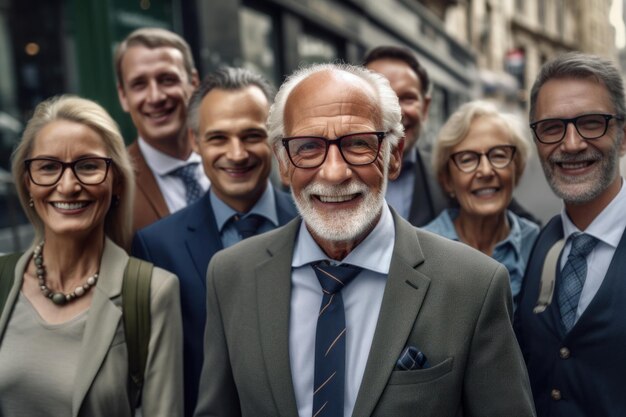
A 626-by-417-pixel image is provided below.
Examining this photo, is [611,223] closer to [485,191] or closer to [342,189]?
[485,191]

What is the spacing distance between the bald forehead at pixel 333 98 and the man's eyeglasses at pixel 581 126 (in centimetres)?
87

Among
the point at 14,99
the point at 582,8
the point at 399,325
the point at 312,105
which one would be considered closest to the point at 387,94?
the point at 312,105

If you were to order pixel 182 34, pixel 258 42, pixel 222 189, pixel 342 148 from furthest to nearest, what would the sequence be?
pixel 258 42, pixel 182 34, pixel 222 189, pixel 342 148

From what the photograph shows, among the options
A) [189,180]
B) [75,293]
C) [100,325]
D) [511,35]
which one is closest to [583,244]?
[100,325]

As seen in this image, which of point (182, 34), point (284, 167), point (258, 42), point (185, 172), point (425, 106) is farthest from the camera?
point (258, 42)

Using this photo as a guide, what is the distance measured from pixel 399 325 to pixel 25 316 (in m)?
1.45

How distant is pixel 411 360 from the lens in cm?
190

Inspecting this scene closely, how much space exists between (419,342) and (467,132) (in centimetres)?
161

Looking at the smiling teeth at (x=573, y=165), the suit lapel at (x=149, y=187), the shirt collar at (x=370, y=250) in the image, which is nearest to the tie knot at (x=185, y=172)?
the suit lapel at (x=149, y=187)

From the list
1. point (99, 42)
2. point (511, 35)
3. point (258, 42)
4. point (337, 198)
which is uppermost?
point (511, 35)

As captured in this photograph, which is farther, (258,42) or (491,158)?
(258,42)

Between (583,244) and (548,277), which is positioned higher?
(583,244)

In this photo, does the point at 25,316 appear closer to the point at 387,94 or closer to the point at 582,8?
the point at 387,94

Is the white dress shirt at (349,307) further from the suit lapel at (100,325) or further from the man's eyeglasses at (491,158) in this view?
the man's eyeglasses at (491,158)
